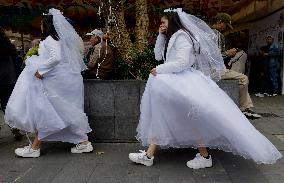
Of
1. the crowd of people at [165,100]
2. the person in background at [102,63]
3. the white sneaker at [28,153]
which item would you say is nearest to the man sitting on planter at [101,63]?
the person in background at [102,63]

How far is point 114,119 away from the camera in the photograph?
21.3 ft

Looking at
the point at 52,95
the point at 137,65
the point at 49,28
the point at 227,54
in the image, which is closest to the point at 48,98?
the point at 52,95

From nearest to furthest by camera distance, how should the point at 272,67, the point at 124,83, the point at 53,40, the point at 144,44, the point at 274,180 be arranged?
the point at 274,180
the point at 53,40
the point at 124,83
the point at 144,44
the point at 272,67

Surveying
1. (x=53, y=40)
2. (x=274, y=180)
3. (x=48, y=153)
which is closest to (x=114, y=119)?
(x=48, y=153)

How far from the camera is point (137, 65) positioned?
273 inches

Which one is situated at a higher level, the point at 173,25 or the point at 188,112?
the point at 173,25

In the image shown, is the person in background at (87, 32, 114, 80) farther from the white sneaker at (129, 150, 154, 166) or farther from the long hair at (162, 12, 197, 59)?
the white sneaker at (129, 150, 154, 166)

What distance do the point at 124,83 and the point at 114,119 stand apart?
0.54 metres

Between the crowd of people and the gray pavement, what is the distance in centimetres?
18

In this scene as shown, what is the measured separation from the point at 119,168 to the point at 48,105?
1215mm

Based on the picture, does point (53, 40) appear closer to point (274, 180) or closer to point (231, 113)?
point (231, 113)

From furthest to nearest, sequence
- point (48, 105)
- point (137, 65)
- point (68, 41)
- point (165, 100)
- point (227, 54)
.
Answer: point (227, 54) → point (137, 65) → point (68, 41) → point (48, 105) → point (165, 100)

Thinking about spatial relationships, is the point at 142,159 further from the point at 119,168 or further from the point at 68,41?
the point at 68,41

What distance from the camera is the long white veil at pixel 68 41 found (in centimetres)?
582
